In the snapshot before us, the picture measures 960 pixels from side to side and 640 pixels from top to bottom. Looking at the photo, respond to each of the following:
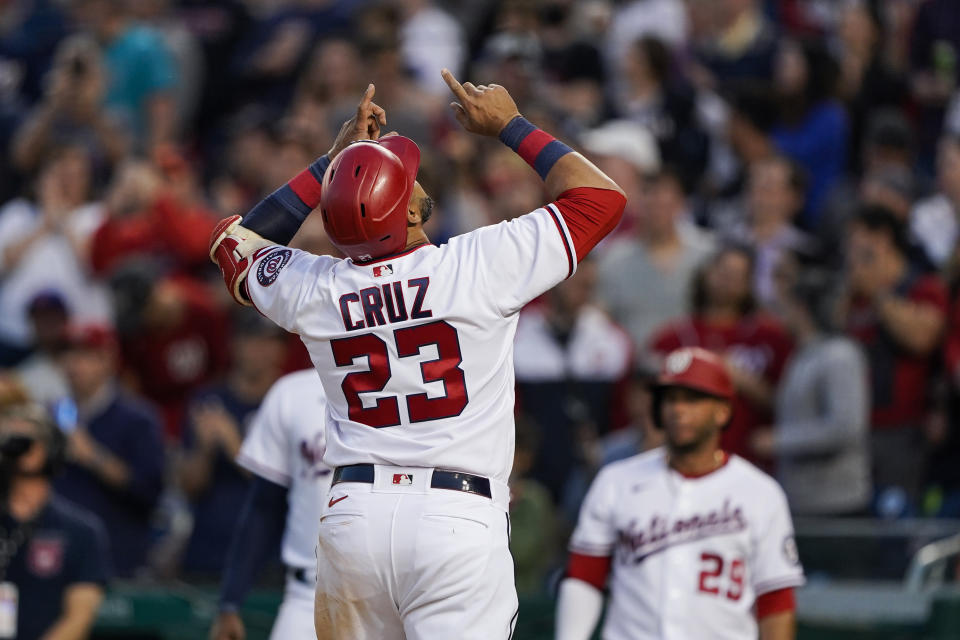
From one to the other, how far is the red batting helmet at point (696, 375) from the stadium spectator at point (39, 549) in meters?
2.46

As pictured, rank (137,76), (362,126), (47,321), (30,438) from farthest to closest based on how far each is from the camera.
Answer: (137,76) < (47,321) < (30,438) < (362,126)

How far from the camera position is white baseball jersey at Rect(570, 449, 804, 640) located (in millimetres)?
5688

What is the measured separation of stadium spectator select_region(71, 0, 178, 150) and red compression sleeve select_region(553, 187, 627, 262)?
8381 mm

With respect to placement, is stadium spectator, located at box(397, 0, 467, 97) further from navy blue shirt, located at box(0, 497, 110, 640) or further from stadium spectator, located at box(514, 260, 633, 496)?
navy blue shirt, located at box(0, 497, 110, 640)

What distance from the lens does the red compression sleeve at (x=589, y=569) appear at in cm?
585

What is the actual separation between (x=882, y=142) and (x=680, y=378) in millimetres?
4473

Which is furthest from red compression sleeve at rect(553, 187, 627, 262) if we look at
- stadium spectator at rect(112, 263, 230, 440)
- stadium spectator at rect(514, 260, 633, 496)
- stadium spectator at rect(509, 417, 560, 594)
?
stadium spectator at rect(112, 263, 230, 440)

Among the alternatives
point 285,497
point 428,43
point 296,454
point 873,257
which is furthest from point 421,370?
point 428,43

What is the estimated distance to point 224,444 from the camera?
8305mm

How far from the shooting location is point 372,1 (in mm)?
12828

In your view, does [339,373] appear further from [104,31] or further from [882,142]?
[104,31]

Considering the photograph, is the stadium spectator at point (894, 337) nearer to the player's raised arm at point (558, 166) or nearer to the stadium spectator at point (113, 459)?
the stadium spectator at point (113, 459)

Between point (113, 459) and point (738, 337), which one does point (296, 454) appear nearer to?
point (113, 459)

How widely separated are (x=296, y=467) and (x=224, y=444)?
8.81 ft
